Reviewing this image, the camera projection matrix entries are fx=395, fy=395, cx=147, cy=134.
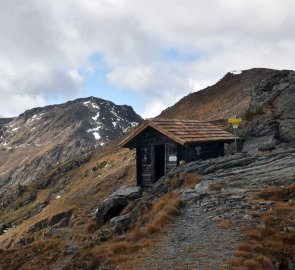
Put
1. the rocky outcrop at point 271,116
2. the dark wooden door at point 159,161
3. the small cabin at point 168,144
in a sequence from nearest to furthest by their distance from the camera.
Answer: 1. the small cabin at point 168,144
2. the rocky outcrop at point 271,116
3. the dark wooden door at point 159,161

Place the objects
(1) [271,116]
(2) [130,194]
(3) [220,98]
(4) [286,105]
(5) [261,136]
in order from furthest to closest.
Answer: (3) [220,98] → (4) [286,105] → (1) [271,116] → (5) [261,136] → (2) [130,194]

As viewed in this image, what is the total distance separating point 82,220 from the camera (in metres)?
26.7

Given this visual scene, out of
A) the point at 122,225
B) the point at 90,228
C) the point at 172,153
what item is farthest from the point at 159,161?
the point at 122,225

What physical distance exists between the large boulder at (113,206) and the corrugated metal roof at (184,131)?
502cm

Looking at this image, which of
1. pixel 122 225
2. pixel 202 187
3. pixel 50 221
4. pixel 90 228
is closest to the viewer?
pixel 122 225

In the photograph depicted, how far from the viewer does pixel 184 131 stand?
2850 cm

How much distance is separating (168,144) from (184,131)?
154cm

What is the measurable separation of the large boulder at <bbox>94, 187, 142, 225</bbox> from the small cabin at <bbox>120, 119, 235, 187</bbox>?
4.72 m

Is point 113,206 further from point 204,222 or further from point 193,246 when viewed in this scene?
point 193,246

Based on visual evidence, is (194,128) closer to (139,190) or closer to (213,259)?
(139,190)

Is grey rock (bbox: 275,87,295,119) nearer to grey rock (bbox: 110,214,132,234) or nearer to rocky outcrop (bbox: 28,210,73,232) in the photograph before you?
grey rock (bbox: 110,214,132,234)

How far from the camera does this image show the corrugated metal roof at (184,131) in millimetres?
27062

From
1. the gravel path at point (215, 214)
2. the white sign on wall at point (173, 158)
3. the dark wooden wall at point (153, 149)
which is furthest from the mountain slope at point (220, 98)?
the gravel path at point (215, 214)

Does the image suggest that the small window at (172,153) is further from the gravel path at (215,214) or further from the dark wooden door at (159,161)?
the gravel path at (215,214)
